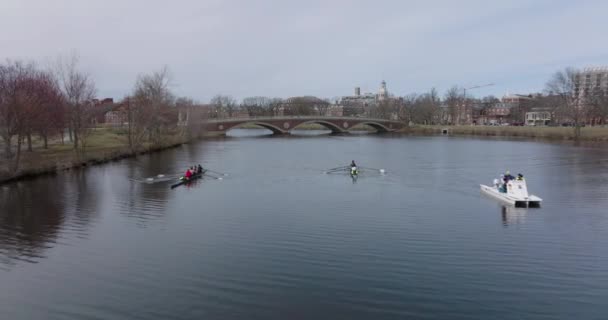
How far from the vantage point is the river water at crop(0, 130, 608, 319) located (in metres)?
9.97

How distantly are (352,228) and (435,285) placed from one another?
5.53m

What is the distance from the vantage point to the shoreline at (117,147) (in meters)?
30.3

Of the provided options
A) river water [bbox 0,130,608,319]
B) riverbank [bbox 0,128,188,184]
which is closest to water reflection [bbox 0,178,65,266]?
river water [bbox 0,130,608,319]

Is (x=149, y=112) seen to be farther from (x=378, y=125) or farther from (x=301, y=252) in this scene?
(x=378, y=125)

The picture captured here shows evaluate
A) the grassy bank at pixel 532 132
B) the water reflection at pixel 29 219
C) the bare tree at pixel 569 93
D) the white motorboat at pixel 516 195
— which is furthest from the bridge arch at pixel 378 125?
the water reflection at pixel 29 219

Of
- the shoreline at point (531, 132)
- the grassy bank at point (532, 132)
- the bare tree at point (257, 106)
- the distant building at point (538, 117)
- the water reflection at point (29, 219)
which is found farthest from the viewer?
the bare tree at point (257, 106)

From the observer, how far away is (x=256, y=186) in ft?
85.6

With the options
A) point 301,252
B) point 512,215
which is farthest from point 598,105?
point 301,252

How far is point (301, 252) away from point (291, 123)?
248ft

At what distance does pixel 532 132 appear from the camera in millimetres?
70188

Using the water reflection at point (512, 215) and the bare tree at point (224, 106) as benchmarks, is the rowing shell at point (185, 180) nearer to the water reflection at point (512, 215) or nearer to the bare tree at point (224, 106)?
the water reflection at point (512, 215)

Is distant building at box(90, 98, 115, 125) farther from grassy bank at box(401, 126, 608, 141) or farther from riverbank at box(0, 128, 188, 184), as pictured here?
grassy bank at box(401, 126, 608, 141)

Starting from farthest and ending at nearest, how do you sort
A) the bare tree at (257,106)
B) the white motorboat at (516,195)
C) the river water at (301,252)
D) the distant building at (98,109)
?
the bare tree at (257,106), the distant building at (98,109), the white motorboat at (516,195), the river water at (301,252)

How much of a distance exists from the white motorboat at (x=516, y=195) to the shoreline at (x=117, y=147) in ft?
90.1
